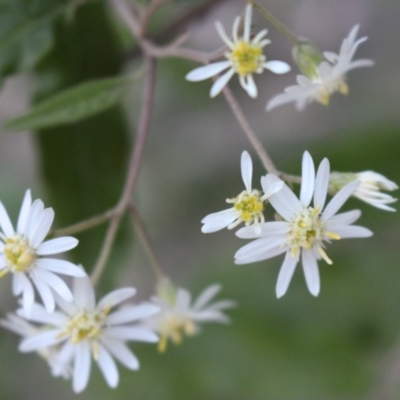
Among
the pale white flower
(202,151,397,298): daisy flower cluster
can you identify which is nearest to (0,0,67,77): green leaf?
the pale white flower

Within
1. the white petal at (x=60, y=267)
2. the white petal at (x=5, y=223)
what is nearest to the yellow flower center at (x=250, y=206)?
the white petal at (x=60, y=267)

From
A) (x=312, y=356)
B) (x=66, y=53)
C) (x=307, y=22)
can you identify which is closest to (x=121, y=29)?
(x=66, y=53)

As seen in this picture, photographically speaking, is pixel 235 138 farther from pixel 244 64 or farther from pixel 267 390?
pixel 244 64

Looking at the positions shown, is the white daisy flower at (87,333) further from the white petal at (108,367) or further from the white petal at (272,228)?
the white petal at (272,228)

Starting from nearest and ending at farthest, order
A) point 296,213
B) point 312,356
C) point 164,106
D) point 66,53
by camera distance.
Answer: point 296,213, point 66,53, point 312,356, point 164,106

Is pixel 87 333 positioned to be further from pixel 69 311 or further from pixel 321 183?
pixel 321 183

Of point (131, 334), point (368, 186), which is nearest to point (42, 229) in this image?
point (131, 334)
